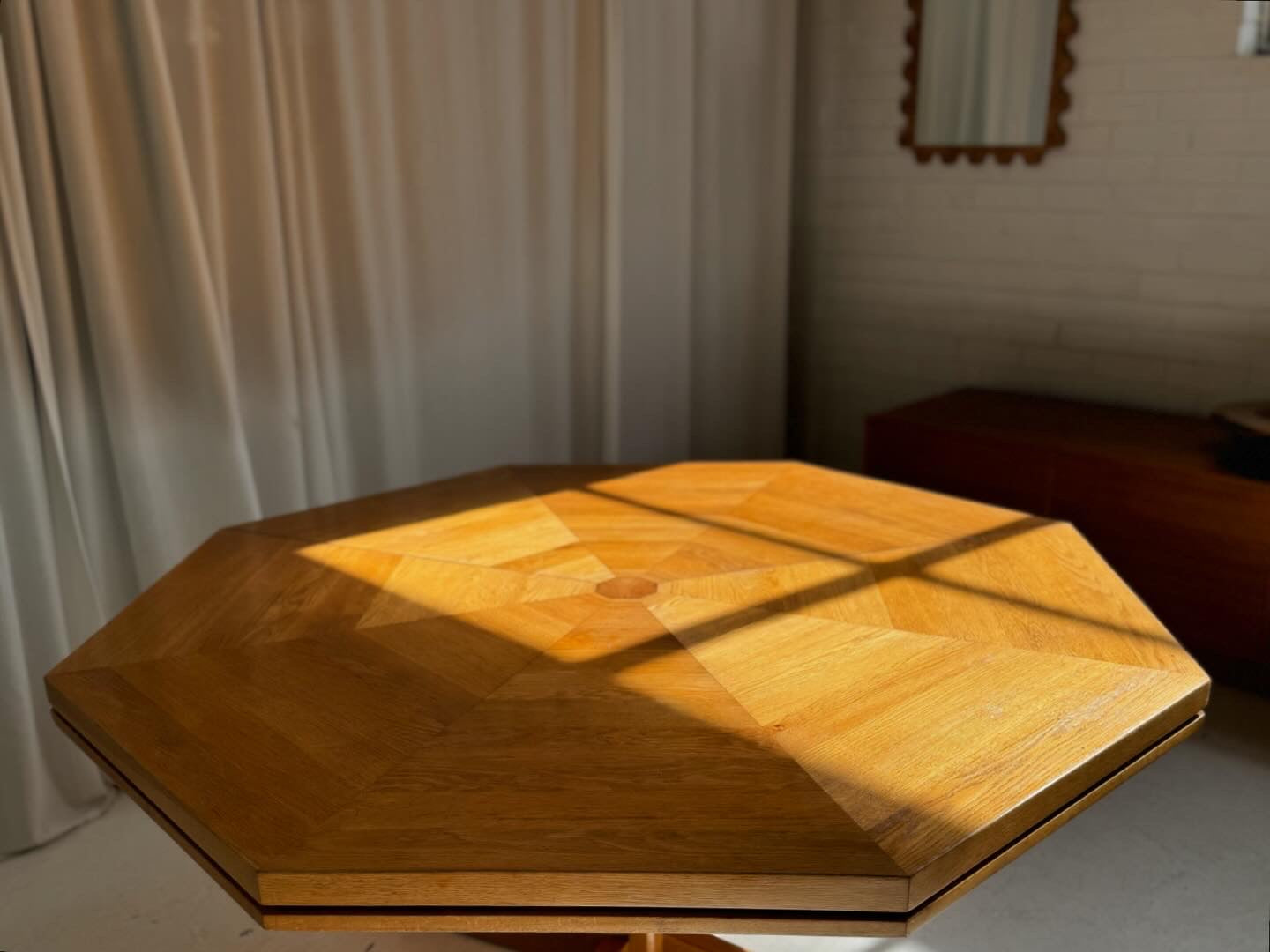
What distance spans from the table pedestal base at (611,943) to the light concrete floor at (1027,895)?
0.13 m

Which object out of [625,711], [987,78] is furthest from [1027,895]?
[987,78]

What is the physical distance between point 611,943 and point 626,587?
55 cm

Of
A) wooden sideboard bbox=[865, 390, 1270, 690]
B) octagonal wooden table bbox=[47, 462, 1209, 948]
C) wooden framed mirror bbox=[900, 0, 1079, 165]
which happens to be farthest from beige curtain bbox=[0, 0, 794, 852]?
wooden sideboard bbox=[865, 390, 1270, 690]

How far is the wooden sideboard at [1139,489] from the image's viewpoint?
267 cm

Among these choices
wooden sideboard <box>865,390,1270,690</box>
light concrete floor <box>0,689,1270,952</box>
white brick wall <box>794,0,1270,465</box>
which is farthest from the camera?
white brick wall <box>794,0,1270,465</box>

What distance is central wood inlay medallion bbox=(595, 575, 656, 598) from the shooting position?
1.77 meters

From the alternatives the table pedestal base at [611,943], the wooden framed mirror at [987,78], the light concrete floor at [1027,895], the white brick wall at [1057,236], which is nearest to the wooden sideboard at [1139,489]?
the white brick wall at [1057,236]

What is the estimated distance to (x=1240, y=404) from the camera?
9.22ft

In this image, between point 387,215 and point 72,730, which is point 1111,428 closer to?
point 387,215

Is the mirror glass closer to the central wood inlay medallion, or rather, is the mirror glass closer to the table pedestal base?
the central wood inlay medallion

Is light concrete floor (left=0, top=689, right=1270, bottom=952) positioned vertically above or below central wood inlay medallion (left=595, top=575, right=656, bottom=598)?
below

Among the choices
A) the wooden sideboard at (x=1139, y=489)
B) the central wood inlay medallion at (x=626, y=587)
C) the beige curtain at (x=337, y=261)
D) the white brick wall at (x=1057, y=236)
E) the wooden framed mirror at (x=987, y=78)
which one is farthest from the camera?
the wooden framed mirror at (x=987, y=78)

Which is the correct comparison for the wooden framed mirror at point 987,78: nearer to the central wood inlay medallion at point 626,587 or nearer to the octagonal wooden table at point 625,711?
the octagonal wooden table at point 625,711

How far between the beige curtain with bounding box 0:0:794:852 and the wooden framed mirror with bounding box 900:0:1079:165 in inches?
17.4
